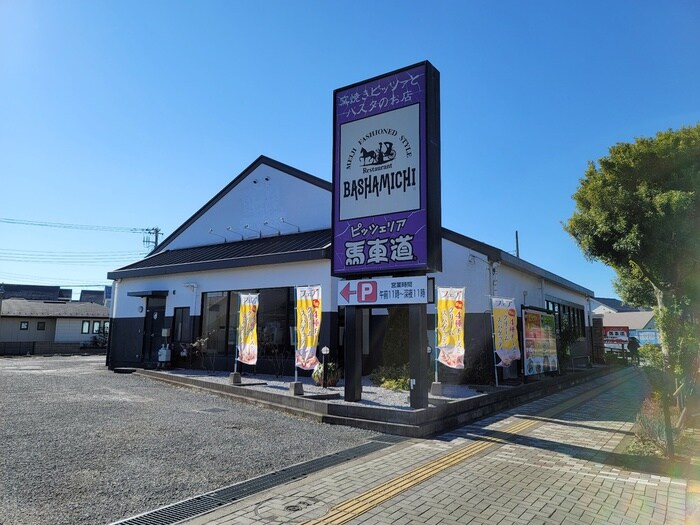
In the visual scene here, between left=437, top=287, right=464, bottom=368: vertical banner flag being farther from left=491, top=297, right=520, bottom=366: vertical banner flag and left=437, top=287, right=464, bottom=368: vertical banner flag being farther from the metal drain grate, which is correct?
the metal drain grate

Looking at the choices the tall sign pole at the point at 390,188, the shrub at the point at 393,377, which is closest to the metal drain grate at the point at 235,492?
the tall sign pole at the point at 390,188

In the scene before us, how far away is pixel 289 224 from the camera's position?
1783 centimetres

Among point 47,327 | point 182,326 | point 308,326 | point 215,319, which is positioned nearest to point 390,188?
point 308,326

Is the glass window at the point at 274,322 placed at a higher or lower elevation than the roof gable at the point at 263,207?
lower

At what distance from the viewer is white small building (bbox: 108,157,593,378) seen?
14859mm

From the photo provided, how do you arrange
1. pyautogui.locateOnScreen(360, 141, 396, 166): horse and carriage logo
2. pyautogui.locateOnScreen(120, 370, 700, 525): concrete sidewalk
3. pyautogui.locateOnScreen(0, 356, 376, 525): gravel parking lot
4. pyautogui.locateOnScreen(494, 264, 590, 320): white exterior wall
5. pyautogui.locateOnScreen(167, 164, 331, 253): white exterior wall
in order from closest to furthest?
pyautogui.locateOnScreen(120, 370, 700, 525): concrete sidewalk
pyautogui.locateOnScreen(0, 356, 376, 525): gravel parking lot
pyautogui.locateOnScreen(360, 141, 396, 166): horse and carriage logo
pyautogui.locateOnScreen(494, 264, 590, 320): white exterior wall
pyautogui.locateOnScreen(167, 164, 331, 253): white exterior wall

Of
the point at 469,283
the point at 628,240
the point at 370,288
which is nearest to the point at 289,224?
the point at 469,283

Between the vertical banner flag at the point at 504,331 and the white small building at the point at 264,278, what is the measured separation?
896 mm

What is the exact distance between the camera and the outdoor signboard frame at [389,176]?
29.4 feet

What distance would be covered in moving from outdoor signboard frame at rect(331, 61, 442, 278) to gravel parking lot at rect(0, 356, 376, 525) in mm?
3393

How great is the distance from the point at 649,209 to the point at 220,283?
1354 centimetres

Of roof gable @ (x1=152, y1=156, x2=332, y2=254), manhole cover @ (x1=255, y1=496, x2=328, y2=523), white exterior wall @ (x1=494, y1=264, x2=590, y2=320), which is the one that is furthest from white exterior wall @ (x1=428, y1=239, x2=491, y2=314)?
manhole cover @ (x1=255, y1=496, x2=328, y2=523)

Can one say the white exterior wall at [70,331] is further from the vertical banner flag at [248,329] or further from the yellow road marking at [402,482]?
the yellow road marking at [402,482]

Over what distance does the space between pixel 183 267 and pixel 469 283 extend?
1068 cm
